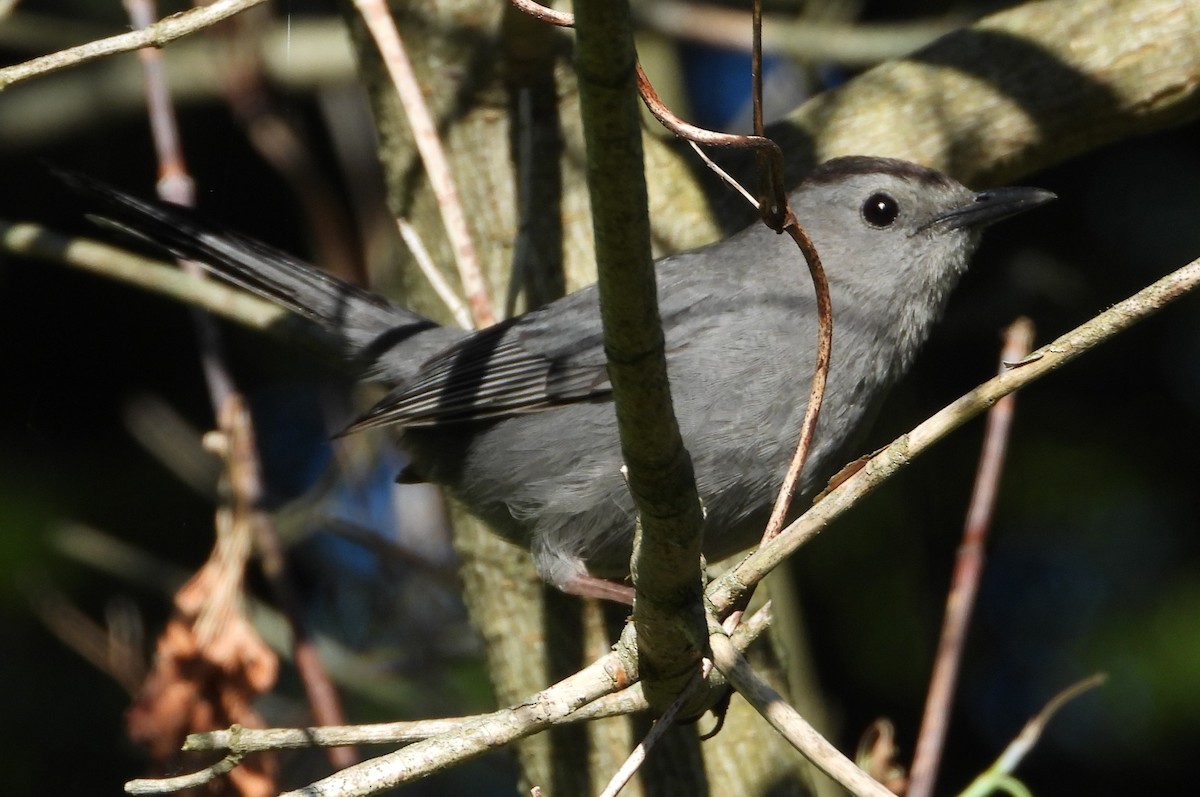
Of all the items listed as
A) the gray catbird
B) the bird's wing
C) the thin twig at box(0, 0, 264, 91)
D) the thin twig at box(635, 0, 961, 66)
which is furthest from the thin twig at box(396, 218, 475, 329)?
the thin twig at box(0, 0, 264, 91)

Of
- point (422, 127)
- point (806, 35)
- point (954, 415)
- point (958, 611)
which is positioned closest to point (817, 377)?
point (954, 415)

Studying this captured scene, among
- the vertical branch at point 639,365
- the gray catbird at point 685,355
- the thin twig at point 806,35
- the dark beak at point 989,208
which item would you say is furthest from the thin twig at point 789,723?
the thin twig at point 806,35

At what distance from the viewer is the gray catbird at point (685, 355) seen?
10.9 feet

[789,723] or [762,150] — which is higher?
[762,150]

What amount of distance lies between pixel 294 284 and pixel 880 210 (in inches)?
70.4

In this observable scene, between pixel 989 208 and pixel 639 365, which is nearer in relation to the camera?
pixel 639 365

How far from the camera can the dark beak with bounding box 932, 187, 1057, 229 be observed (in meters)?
3.50

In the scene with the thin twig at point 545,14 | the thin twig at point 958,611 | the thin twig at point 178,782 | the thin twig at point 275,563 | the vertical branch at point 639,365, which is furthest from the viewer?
the thin twig at point 275,563

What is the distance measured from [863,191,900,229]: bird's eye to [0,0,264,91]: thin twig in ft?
6.89

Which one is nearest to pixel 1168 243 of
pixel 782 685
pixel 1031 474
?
pixel 1031 474

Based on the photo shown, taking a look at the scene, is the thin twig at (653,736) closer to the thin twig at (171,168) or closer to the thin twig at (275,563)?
the thin twig at (275,563)

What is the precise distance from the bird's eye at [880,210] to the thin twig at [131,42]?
2102mm

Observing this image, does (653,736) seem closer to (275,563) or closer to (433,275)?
(275,563)

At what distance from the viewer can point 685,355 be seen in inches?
137
